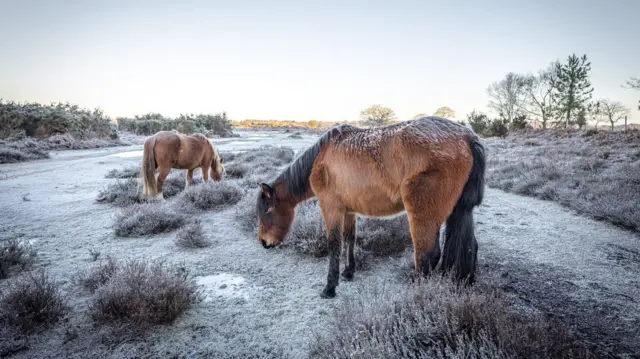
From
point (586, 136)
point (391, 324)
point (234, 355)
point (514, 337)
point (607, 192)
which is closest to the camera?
point (514, 337)

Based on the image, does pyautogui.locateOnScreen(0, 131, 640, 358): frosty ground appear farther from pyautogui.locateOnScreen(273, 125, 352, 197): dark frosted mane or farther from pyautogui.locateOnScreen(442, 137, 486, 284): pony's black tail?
pyautogui.locateOnScreen(273, 125, 352, 197): dark frosted mane

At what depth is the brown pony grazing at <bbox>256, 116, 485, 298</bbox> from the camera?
8.87 feet

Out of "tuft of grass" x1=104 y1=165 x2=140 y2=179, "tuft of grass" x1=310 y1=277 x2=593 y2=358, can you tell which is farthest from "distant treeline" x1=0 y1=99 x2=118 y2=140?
"tuft of grass" x1=310 y1=277 x2=593 y2=358

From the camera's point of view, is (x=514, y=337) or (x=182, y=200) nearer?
(x=514, y=337)

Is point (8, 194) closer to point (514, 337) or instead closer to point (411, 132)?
point (411, 132)

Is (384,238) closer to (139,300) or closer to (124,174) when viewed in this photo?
(139,300)

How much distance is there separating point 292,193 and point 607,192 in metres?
7.70

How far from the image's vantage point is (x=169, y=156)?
8.34 m

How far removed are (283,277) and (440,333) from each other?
2.39 metres

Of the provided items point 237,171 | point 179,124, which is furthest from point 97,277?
point 179,124

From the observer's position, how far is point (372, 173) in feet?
9.79

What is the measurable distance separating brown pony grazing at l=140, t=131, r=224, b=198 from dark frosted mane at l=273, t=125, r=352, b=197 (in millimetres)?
5694

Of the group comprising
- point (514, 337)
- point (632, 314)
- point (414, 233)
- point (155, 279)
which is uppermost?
point (414, 233)

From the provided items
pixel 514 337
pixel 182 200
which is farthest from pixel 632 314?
pixel 182 200
